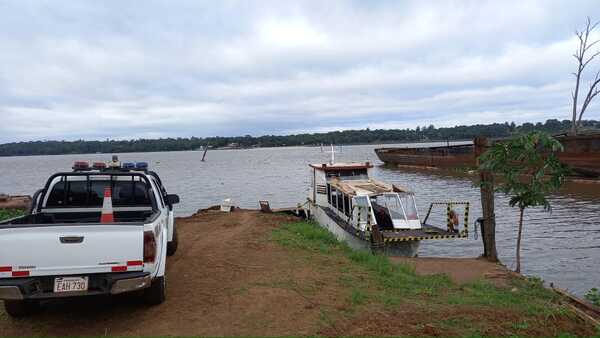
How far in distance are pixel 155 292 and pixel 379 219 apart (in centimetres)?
922

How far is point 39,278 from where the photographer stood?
5457mm

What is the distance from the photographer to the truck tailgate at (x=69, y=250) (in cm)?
537

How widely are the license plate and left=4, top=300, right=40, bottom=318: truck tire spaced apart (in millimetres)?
1243

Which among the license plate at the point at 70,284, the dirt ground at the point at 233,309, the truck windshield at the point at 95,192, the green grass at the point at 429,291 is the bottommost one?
the green grass at the point at 429,291

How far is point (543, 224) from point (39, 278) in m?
19.0

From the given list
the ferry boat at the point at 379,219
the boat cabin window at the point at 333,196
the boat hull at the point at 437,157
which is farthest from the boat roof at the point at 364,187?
the boat hull at the point at 437,157

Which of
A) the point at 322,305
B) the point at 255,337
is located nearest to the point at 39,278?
the point at 255,337

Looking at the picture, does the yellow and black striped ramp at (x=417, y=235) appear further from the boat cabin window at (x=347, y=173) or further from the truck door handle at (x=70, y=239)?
the truck door handle at (x=70, y=239)

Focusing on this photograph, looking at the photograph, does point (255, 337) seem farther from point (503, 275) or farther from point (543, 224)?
point (543, 224)

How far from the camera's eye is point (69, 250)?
5.45 m

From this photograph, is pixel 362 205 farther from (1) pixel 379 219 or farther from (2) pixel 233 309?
(2) pixel 233 309

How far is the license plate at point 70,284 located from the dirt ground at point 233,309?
61cm

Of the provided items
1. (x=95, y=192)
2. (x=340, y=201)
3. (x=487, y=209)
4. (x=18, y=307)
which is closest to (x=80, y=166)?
(x=95, y=192)

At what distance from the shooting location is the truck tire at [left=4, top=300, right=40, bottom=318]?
628 centimetres
